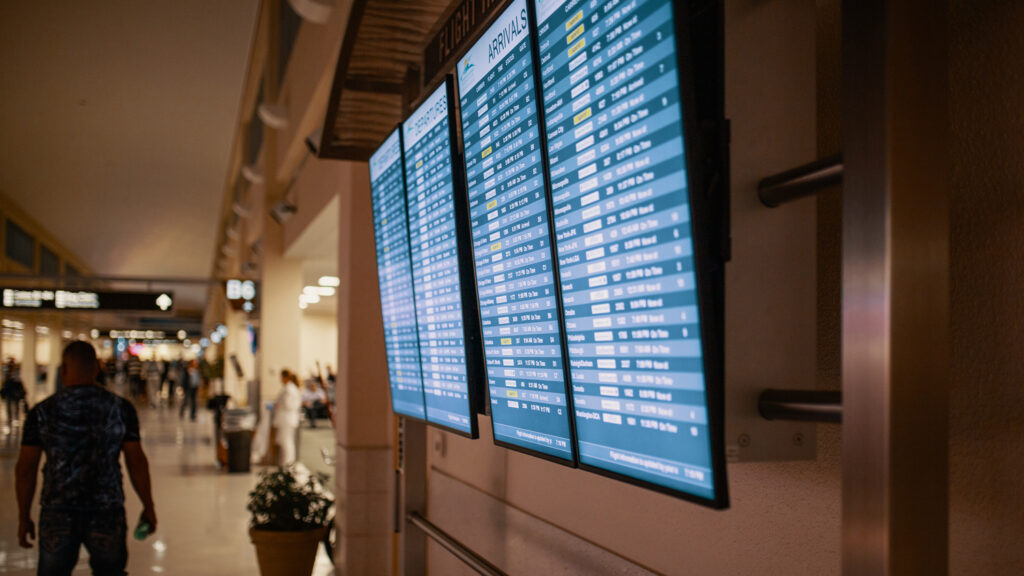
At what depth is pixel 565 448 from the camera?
6.55ft

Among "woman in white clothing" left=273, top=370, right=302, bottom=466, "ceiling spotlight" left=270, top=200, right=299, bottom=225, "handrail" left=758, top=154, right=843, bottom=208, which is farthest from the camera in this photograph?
"woman in white clothing" left=273, top=370, right=302, bottom=466

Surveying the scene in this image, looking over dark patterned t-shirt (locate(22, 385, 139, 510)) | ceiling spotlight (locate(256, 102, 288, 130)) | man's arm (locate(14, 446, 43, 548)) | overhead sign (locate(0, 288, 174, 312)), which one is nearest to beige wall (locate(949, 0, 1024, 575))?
dark patterned t-shirt (locate(22, 385, 139, 510))

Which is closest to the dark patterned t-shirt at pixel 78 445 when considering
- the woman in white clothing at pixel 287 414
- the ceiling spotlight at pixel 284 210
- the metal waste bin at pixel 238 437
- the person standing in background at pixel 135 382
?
the ceiling spotlight at pixel 284 210

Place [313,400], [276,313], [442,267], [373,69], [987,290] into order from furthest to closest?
[313,400] < [276,313] < [373,69] < [442,267] < [987,290]

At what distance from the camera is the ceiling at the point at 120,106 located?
11.0 metres

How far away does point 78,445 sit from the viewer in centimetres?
426

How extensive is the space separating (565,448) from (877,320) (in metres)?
1.01

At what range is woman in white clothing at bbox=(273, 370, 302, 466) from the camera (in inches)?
499

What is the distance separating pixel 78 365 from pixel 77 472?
0.56m

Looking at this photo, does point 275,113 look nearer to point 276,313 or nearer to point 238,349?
point 276,313

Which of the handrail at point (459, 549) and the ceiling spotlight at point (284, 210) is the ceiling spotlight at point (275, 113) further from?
the handrail at point (459, 549)

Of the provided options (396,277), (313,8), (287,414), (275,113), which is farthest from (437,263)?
(287,414)

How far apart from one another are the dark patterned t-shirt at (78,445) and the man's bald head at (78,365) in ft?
0.14

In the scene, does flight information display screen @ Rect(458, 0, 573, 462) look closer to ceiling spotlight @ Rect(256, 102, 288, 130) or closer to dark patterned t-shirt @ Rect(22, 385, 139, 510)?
dark patterned t-shirt @ Rect(22, 385, 139, 510)
